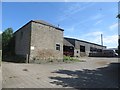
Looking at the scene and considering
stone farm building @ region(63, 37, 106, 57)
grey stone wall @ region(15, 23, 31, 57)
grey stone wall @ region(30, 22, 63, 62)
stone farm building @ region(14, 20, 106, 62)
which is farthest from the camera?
stone farm building @ region(63, 37, 106, 57)

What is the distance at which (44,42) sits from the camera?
25.6 meters

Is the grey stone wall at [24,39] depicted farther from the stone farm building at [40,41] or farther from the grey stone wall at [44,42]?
the grey stone wall at [44,42]

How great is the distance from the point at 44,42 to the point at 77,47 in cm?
1886

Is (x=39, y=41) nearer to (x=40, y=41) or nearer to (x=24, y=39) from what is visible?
(x=40, y=41)

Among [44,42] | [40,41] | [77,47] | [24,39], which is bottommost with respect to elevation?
[77,47]

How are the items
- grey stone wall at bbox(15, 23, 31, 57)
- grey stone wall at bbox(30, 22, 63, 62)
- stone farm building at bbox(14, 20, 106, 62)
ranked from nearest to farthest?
1. stone farm building at bbox(14, 20, 106, 62)
2. grey stone wall at bbox(30, 22, 63, 62)
3. grey stone wall at bbox(15, 23, 31, 57)

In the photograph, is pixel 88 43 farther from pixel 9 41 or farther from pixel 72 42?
pixel 9 41

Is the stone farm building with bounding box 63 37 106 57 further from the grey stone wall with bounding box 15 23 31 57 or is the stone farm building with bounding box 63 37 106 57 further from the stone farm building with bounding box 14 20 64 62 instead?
the grey stone wall with bounding box 15 23 31 57

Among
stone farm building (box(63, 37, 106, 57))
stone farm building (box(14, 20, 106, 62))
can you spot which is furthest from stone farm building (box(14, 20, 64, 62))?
stone farm building (box(63, 37, 106, 57))

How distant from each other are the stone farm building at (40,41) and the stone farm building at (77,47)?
9.55m

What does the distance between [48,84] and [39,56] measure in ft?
45.5

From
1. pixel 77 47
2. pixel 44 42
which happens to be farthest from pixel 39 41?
pixel 77 47

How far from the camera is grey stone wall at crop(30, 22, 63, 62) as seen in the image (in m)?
24.3

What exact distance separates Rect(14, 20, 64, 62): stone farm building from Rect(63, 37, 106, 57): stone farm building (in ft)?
31.3
